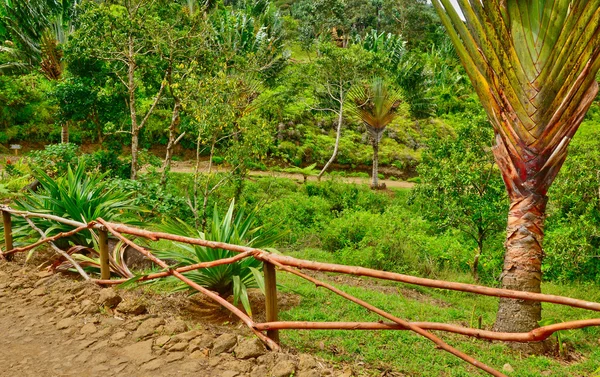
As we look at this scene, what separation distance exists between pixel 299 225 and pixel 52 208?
7531mm

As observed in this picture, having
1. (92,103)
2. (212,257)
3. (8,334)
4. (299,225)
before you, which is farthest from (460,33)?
(92,103)

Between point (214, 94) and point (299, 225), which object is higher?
point (214, 94)

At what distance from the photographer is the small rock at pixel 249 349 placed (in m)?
2.50

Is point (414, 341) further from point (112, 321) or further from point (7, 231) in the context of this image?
point (7, 231)

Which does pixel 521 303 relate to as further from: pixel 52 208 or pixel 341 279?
pixel 52 208

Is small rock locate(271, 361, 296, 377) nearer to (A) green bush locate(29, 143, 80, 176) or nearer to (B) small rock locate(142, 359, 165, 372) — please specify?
(B) small rock locate(142, 359, 165, 372)

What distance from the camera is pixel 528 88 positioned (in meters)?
4.09

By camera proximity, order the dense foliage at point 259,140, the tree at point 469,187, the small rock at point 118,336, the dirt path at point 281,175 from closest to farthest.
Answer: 1. the small rock at point 118,336
2. the tree at point 469,187
3. the dense foliage at point 259,140
4. the dirt path at point 281,175

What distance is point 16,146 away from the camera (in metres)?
16.8

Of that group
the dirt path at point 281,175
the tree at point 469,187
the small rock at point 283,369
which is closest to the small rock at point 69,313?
the small rock at point 283,369

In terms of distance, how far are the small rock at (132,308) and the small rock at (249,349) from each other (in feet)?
3.19

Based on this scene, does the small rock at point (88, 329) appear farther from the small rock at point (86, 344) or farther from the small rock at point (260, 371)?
the small rock at point (260, 371)

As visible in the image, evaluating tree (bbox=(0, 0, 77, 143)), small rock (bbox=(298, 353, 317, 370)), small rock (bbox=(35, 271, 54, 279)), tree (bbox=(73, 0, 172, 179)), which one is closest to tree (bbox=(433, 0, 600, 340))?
small rock (bbox=(298, 353, 317, 370))

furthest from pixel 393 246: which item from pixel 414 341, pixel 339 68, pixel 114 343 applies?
pixel 339 68
